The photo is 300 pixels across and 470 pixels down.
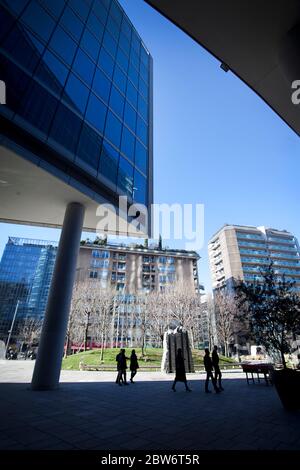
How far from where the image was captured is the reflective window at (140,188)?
15875 millimetres

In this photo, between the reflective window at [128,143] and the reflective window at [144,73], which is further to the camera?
the reflective window at [144,73]

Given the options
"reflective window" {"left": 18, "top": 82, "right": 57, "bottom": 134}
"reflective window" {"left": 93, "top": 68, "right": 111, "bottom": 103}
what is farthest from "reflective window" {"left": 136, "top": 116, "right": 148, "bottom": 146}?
"reflective window" {"left": 18, "top": 82, "right": 57, "bottom": 134}

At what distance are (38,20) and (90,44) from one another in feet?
13.3

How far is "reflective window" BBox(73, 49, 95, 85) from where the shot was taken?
13246mm

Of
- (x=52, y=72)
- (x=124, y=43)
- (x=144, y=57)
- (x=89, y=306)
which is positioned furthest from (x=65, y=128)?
(x=89, y=306)

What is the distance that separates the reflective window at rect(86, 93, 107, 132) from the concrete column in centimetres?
548

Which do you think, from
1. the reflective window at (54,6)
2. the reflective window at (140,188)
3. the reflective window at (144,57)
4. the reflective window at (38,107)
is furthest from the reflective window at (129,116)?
the reflective window at (144,57)

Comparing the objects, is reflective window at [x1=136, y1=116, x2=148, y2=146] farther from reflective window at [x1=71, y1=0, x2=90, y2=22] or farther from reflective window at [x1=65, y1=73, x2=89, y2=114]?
reflective window at [x1=71, y1=0, x2=90, y2=22]

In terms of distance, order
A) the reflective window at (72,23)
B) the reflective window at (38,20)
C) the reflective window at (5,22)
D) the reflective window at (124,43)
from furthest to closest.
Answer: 1. the reflective window at (124,43)
2. the reflective window at (72,23)
3. the reflective window at (38,20)
4. the reflective window at (5,22)

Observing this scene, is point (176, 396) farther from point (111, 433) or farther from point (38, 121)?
point (38, 121)

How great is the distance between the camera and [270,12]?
502cm

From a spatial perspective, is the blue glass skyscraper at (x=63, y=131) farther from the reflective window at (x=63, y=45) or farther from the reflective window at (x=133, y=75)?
the reflective window at (x=133, y=75)

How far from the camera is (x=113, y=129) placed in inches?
589

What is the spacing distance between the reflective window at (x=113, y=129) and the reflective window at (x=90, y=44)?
365 cm
